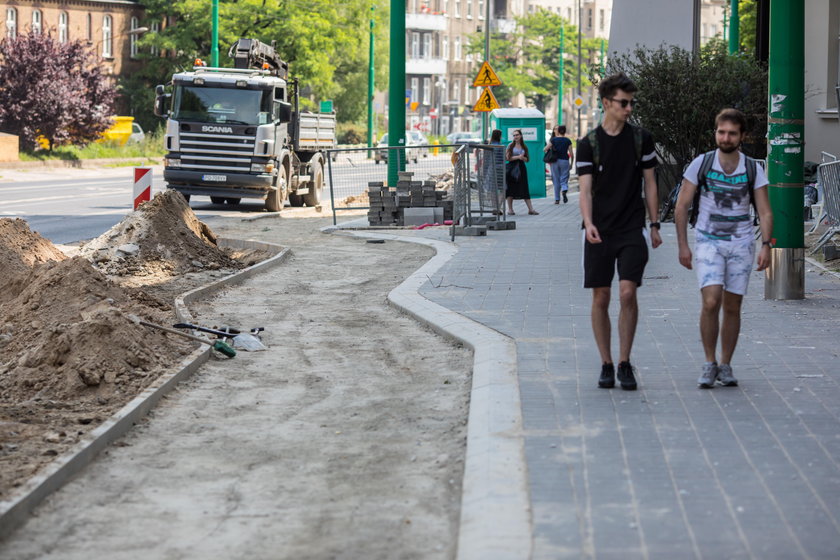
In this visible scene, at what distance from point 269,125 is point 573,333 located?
1937cm

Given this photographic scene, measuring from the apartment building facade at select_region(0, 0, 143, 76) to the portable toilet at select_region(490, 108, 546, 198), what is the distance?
1559 inches

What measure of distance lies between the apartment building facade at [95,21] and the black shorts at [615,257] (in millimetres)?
62256

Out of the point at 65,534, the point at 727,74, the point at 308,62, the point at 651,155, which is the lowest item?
the point at 65,534

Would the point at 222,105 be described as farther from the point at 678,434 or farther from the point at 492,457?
the point at 492,457

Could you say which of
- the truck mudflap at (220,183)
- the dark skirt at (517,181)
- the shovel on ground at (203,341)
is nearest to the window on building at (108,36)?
the truck mudflap at (220,183)

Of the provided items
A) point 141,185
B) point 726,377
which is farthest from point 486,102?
point 726,377

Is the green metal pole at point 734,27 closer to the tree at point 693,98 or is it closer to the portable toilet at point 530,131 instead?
the portable toilet at point 530,131

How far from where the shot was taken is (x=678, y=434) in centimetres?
676

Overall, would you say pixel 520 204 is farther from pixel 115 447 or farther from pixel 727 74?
pixel 115 447

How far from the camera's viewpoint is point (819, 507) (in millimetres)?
5449

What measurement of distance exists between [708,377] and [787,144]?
447 cm

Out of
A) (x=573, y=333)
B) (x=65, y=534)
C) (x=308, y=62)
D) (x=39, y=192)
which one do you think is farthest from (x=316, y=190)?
(x=308, y=62)

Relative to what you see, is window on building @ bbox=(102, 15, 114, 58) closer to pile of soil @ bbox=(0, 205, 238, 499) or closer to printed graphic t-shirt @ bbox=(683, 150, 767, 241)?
pile of soil @ bbox=(0, 205, 238, 499)

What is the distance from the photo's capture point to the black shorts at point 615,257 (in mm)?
7938
